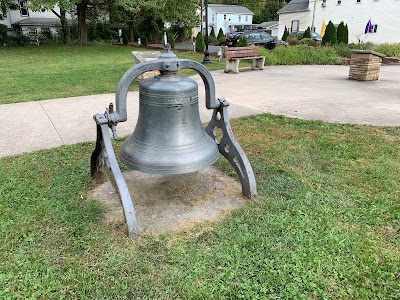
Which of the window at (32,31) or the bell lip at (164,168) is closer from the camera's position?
the bell lip at (164,168)

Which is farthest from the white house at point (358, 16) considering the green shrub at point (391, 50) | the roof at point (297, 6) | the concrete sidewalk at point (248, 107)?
the concrete sidewalk at point (248, 107)

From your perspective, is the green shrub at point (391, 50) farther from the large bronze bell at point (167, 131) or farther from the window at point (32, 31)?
the window at point (32, 31)

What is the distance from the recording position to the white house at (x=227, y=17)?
5522 centimetres

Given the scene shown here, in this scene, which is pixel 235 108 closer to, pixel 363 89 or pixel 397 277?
pixel 363 89

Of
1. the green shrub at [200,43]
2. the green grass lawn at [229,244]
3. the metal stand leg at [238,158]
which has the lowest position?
the green grass lawn at [229,244]

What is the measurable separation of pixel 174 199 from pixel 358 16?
1277 inches

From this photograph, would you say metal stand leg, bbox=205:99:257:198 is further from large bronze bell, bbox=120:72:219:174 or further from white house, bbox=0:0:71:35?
white house, bbox=0:0:71:35

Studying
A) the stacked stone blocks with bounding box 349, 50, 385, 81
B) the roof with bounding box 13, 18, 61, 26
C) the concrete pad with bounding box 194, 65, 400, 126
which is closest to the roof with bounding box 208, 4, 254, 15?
the roof with bounding box 13, 18, 61, 26

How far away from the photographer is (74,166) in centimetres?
371

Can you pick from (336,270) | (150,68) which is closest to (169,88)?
(150,68)

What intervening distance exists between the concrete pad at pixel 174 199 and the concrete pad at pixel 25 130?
1.63 m

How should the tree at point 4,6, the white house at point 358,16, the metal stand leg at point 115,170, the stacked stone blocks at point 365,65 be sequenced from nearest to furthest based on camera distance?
the metal stand leg at point 115,170 < the stacked stone blocks at point 365,65 < the white house at point 358,16 < the tree at point 4,6

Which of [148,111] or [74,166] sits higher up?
[148,111]

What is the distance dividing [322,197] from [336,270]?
3.17ft
